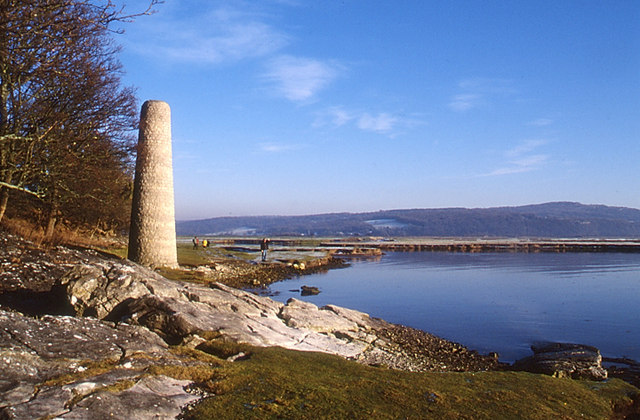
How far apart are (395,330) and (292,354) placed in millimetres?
9550

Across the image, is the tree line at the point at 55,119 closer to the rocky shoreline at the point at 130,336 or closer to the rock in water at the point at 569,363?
the rocky shoreline at the point at 130,336

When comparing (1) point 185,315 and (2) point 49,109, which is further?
(2) point 49,109

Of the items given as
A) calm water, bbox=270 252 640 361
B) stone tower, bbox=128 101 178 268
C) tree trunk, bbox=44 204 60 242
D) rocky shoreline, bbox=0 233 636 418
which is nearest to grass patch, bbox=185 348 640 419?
rocky shoreline, bbox=0 233 636 418

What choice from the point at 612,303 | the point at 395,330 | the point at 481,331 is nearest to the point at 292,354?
the point at 395,330

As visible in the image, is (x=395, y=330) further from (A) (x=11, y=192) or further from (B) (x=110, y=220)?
(B) (x=110, y=220)

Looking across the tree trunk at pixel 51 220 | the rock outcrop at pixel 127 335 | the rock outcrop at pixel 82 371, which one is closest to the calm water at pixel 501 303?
the rock outcrop at pixel 127 335

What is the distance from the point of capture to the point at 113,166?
31094mm

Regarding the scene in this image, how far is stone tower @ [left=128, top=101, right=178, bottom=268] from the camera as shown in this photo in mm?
26922

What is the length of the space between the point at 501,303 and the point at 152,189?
73.7ft

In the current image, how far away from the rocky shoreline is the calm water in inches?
178

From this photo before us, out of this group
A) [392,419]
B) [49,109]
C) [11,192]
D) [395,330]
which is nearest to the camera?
[392,419]

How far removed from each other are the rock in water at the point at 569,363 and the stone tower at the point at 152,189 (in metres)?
19.5

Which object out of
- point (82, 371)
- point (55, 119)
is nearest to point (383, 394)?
point (82, 371)

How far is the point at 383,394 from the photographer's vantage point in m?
7.70
